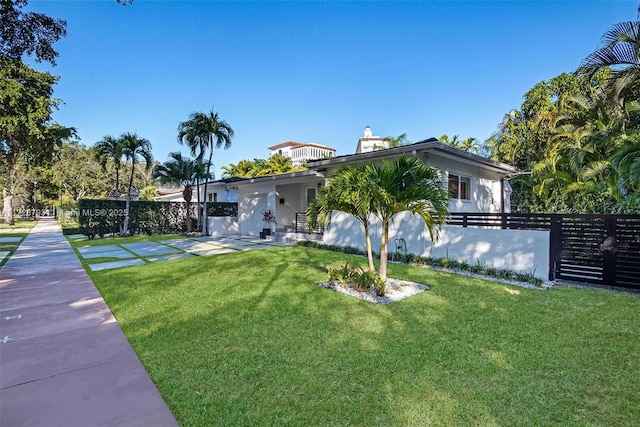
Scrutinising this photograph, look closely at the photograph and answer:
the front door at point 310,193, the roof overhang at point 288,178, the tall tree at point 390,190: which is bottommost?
the tall tree at point 390,190

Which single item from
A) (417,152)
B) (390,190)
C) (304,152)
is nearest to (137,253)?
(390,190)

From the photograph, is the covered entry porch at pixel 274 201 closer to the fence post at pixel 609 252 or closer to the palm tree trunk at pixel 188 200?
the palm tree trunk at pixel 188 200

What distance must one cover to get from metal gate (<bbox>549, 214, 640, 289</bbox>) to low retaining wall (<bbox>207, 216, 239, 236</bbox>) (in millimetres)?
15924

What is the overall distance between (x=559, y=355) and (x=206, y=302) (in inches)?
200

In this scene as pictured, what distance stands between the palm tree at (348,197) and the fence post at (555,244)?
429 centimetres

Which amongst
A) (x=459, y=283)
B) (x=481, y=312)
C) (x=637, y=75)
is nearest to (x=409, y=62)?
(x=637, y=75)

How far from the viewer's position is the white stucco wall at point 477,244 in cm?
711

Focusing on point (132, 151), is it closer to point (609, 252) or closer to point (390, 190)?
point (390, 190)

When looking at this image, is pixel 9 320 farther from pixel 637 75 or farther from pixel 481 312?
pixel 637 75

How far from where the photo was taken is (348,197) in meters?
5.76

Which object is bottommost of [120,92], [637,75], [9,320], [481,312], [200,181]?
[9,320]

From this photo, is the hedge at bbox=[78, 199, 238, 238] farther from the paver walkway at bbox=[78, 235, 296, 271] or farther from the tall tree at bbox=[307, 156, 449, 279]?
the tall tree at bbox=[307, 156, 449, 279]

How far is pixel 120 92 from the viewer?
48.7 ft

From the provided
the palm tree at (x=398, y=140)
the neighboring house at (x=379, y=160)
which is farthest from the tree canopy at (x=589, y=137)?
the palm tree at (x=398, y=140)
